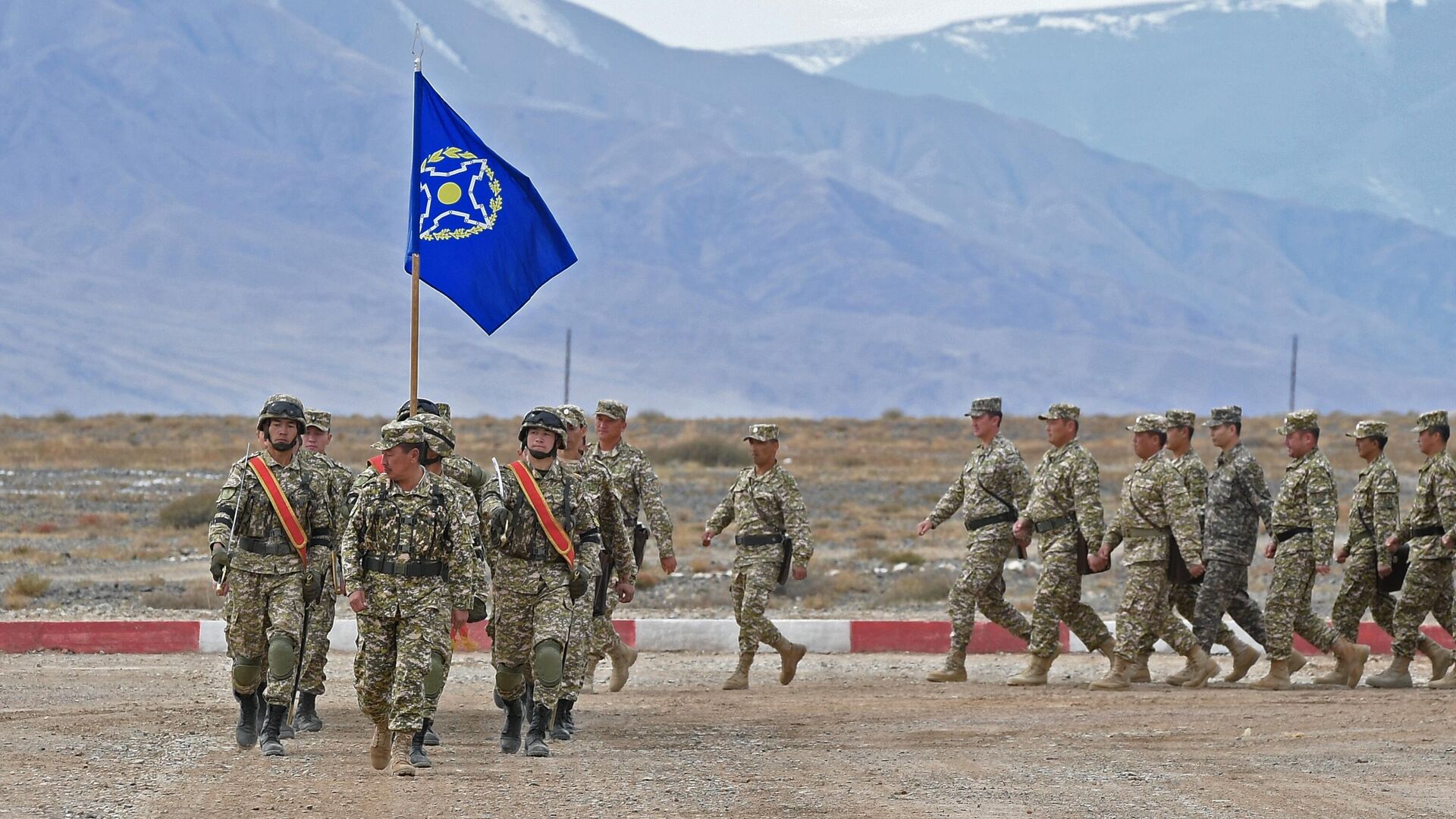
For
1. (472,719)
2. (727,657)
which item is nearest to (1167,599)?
(727,657)

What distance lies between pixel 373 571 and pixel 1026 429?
64647 millimetres

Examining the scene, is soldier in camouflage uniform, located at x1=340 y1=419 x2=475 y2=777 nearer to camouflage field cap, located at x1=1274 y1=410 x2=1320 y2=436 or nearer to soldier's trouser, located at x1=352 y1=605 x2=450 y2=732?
soldier's trouser, located at x1=352 y1=605 x2=450 y2=732

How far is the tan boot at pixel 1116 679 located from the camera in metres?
13.9

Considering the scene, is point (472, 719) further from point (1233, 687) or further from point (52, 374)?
point (52, 374)

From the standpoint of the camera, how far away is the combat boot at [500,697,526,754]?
10834mm

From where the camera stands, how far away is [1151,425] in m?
13.9

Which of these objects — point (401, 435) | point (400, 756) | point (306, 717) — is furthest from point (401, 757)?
point (401, 435)

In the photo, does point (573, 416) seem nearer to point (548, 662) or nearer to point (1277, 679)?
point (548, 662)

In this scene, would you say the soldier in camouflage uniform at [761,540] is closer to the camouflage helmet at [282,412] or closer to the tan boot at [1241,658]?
the tan boot at [1241,658]

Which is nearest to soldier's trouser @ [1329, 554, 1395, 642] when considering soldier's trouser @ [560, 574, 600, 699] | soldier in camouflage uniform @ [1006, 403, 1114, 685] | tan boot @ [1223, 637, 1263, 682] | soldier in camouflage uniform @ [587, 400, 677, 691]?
tan boot @ [1223, 637, 1263, 682]

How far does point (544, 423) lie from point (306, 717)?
2341mm

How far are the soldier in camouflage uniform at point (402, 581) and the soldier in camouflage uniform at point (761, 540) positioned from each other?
4324 mm

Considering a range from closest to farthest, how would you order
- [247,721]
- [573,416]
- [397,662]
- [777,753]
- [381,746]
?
[397,662] → [381,746] → [247,721] → [777,753] → [573,416]

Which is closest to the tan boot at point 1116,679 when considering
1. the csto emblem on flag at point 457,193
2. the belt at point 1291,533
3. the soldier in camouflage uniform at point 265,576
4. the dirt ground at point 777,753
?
the dirt ground at point 777,753
